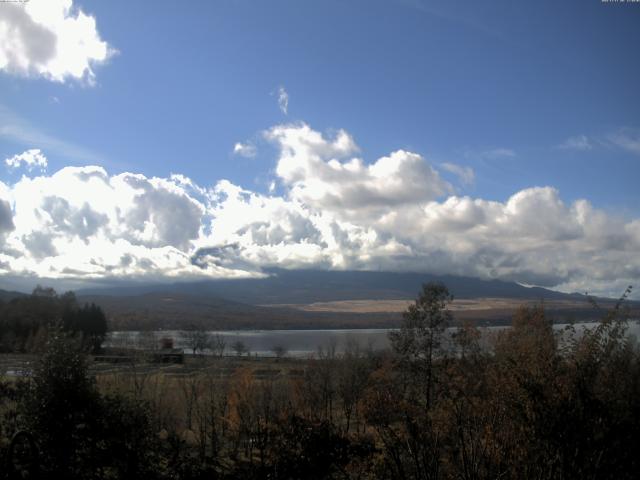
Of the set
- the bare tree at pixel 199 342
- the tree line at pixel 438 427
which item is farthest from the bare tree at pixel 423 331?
the bare tree at pixel 199 342

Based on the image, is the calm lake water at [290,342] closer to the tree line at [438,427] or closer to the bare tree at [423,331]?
the tree line at [438,427]

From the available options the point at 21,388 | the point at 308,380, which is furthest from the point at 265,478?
the point at 308,380

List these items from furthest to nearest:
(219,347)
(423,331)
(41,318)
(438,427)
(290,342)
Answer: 1. (290,342)
2. (41,318)
3. (219,347)
4. (423,331)
5. (438,427)

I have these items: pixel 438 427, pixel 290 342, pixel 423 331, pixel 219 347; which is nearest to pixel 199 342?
pixel 290 342

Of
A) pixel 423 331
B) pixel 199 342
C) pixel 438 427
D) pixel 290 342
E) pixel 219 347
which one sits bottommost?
pixel 290 342

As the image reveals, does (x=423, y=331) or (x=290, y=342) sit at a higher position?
(x=423, y=331)

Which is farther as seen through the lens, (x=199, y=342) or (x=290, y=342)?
(x=290, y=342)

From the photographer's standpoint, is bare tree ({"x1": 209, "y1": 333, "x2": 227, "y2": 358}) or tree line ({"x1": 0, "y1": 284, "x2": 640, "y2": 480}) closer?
tree line ({"x1": 0, "y1": 284, "x2": 640, "y2": 480})

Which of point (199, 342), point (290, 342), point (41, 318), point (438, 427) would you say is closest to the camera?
point (438, 427)

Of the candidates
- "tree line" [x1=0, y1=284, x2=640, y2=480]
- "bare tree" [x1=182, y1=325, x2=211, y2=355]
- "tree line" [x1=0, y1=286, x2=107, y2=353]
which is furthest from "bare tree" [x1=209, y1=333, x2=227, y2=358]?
"tree line" [x1=0, y1=284, x2=640, y2=480]

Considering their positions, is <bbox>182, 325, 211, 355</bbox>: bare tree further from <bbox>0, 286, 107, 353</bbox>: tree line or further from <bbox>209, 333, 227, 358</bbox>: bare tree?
<bbox>0, 286, 107, 353</bbox>: tree line

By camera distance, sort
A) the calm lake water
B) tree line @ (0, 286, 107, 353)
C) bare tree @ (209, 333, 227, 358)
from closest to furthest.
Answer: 1. bare tree @ (209, 333, 227, 358)
2. the calm lake water
3. tree line @ (0, 286, 107, 353)

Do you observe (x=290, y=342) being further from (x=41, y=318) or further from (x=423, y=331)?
(x=423, y=331)

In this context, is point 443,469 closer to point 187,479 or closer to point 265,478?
point 265,478
